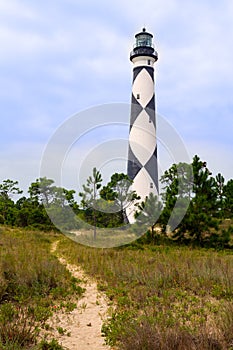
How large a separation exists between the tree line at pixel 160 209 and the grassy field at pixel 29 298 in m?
7.19

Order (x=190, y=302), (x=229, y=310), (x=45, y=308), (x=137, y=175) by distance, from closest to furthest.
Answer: (x=229, y=310) < (x=45, y=308) < (x=190, y=302) < (x=137, y=175)

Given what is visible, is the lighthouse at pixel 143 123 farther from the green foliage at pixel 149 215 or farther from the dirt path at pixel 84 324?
the dirt path at pixel 84 324

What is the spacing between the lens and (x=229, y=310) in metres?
4.18

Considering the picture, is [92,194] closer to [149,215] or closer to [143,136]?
[149,215]

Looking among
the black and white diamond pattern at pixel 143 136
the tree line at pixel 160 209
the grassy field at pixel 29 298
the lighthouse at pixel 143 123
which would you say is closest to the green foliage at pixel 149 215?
the tree line at pixel 160 209

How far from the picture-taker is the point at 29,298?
5.69 m

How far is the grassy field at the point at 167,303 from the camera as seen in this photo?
3.50 metres

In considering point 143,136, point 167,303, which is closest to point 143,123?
point 143,136

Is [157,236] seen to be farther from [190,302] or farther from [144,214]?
[190,302]

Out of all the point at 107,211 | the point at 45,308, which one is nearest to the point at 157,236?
the point at 107,211

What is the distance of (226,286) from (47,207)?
19.5 metres

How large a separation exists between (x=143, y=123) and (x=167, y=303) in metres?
16.3

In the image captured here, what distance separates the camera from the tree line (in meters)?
13.8

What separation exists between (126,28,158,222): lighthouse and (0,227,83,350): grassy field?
499 inches
